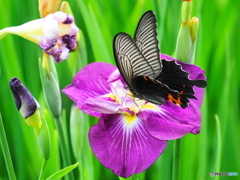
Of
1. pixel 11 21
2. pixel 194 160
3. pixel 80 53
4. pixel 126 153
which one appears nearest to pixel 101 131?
pixel 126 153

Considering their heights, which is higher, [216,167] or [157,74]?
[157,74]

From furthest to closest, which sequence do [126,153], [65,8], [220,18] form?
[220,18], [65,8], [126,153]

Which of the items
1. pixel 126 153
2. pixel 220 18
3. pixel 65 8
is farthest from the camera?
pixel 220 18

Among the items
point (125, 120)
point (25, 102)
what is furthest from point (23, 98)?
point (125, 120)

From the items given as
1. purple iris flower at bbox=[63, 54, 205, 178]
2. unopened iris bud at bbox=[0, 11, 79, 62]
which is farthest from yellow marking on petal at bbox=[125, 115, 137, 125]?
unopened iris bud at bbox=[0, 11, 79, 62]

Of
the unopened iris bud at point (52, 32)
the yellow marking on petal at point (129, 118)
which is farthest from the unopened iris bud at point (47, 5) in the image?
the yellow marking on petal at point (129, 118)

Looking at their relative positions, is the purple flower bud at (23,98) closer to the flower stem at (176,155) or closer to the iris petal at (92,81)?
the iris petal at (92,81)

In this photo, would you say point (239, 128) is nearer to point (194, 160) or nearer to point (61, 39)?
point (194, 160)

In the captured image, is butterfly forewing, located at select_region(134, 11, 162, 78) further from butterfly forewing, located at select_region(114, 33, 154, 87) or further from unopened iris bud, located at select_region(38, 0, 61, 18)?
unopened iris bud, located at select_region(38, 0, 61, 18)
